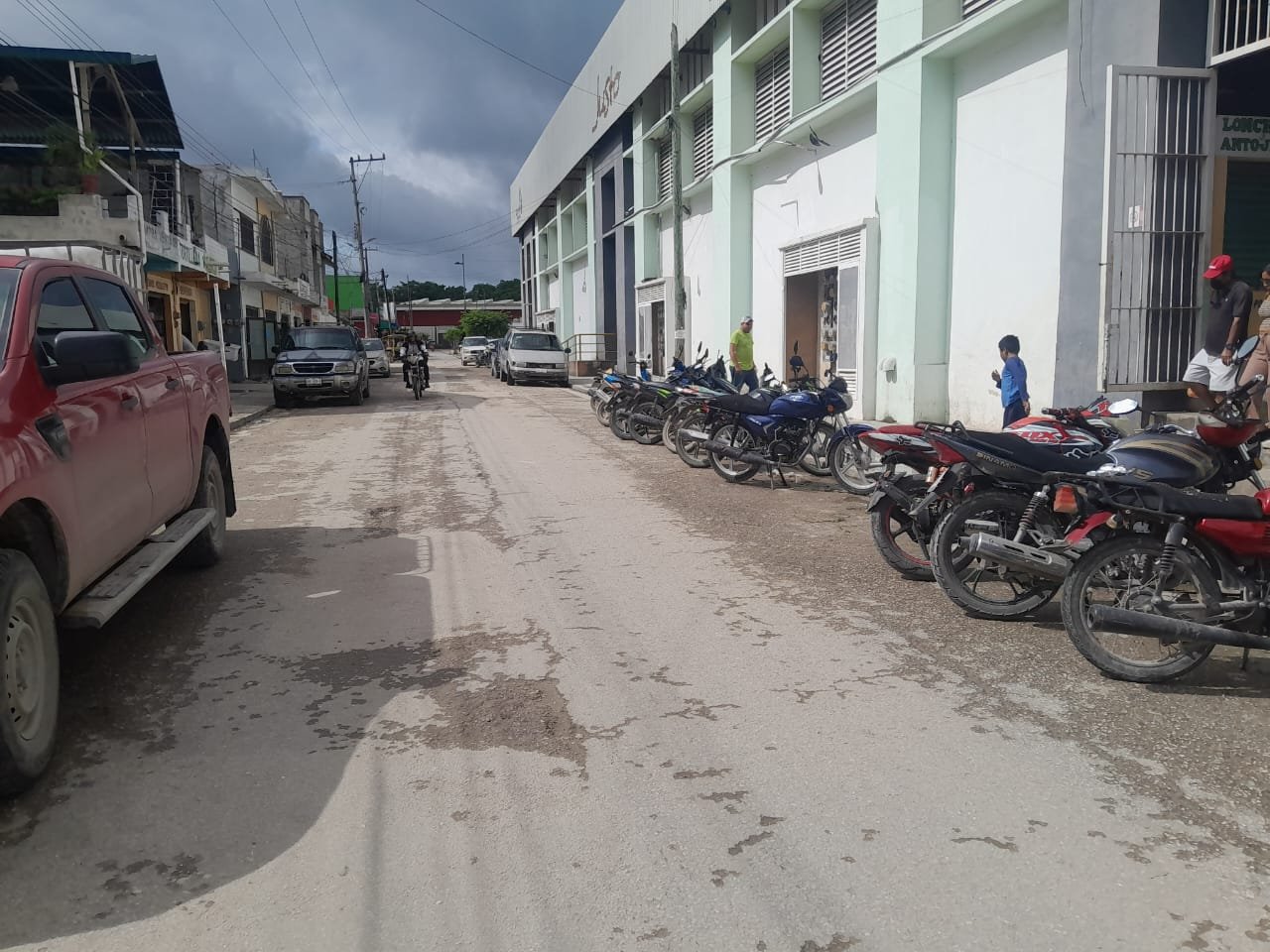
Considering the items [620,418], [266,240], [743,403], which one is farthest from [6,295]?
[266,240]

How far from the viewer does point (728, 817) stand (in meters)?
3.26

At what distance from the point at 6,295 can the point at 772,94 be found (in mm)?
17701

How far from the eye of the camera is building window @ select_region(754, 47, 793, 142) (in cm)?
1881

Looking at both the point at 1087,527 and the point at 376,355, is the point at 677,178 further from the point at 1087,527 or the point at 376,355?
the point at 1087,527

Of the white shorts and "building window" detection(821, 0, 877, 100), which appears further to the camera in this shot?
"building window" detection(821, 0, 877, 100)

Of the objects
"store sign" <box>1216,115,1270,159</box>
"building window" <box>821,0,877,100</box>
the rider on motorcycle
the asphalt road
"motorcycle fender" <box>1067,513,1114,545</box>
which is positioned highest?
"building window" <box>821,0,877,100</box>

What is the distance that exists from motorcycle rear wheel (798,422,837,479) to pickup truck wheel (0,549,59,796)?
8.11 m

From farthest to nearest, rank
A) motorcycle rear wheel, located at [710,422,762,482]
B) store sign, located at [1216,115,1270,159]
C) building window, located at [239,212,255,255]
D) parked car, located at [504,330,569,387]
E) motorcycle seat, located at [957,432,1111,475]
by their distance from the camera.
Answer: building window, located at [239,212,255,255] < parked car, located at [504,330,569,387] < motorcycle rear wheel, located at [710,422,762,482] < store sign, located at [1216,115,1270,159] < motorcycle seat, located at [957,432,1111,475]

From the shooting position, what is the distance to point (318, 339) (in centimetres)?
2323

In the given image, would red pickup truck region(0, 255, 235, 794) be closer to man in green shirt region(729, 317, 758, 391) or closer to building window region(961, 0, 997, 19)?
man in green shirt region(729, 317, 758, 391)

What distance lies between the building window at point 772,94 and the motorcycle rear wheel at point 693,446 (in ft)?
27.7

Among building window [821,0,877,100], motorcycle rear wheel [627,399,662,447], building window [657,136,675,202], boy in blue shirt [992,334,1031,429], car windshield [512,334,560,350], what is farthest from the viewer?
car windshield [512,334,560,350]

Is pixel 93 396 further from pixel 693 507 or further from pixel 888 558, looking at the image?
pixel 693 507

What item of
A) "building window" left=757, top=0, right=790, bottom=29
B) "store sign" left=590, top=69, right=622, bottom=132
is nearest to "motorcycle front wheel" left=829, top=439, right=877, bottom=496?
"building window" left=757, top=0, right=790, bottom=29
